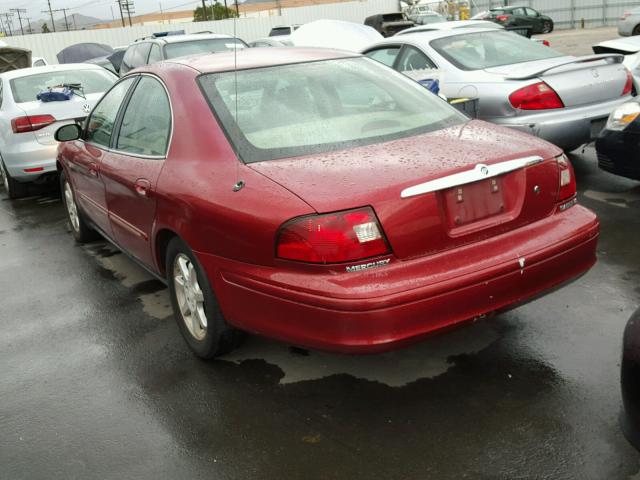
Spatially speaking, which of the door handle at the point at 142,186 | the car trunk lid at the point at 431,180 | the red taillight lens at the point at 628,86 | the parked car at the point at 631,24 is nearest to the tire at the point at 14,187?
the door handle at the point at 142,186

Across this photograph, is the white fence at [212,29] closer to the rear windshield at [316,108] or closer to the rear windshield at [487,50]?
the rear windshield at [487,50]

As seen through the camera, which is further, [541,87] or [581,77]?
[581,77]

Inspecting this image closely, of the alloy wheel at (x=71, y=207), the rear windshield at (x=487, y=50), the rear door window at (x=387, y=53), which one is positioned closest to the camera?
the alloy wheel at (x=71, y=207)

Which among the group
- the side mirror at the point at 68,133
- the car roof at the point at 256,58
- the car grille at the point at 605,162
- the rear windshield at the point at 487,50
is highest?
the car roof at the point at 256,58

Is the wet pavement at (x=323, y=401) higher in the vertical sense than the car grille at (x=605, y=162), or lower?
lower

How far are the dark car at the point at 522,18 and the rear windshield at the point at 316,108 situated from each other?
3242cm

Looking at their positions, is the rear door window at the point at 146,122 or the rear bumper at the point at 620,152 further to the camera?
the rear bumper at the point at 620,152

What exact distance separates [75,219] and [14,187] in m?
2.79

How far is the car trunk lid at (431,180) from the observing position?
2.67 metres

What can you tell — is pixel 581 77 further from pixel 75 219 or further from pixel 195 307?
pixel 75 219

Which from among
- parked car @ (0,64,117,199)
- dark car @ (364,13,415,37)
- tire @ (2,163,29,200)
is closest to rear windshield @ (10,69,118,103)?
parked car @ (0,64,117,199)

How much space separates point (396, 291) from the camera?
260 cm

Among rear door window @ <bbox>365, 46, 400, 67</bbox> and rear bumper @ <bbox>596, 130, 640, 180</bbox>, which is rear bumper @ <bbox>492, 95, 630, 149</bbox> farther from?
rear door window @ <bbox>365, 46, 400, 67</bbox>

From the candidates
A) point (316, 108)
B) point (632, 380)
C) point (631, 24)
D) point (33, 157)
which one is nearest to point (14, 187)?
point (33, 157)
